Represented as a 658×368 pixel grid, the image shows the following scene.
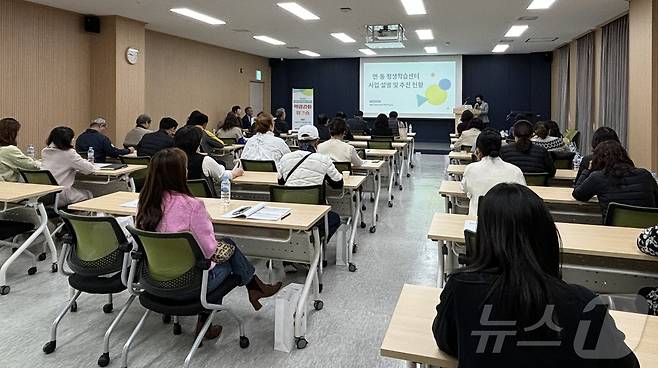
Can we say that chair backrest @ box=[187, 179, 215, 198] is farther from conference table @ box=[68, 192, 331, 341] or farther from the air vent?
the air vent

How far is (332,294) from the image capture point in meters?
3.67

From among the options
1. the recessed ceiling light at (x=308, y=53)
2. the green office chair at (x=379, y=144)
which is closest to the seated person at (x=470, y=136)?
the green office chair at (x=379, y=144)

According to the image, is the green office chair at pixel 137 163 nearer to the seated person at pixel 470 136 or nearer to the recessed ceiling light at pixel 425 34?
the seated person at pixel 470 136

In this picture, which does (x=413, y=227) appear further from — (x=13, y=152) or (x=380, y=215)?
(x=13, y=152)

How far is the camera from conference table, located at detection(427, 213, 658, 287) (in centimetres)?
236

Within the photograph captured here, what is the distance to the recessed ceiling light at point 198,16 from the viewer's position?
7.85 meters

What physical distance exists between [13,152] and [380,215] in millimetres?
4069

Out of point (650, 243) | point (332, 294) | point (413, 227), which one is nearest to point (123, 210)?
point (332, 294)

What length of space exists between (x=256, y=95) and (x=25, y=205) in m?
11.8

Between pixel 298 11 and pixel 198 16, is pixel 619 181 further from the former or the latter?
pixel 198 16

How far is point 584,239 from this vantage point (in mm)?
2564

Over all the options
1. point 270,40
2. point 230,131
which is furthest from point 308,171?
point 270,40

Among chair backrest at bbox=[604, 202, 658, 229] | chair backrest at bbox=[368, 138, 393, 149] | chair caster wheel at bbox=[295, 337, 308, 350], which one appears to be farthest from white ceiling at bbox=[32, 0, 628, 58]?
chair caster wheel at bbox=[295, 337, 308, 350]

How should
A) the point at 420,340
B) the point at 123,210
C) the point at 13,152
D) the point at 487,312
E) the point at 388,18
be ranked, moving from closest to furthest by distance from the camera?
the point at 487,312 < the point at 420,340 < the point at 123,210 < the point at 13,152 < the point at 388,18
